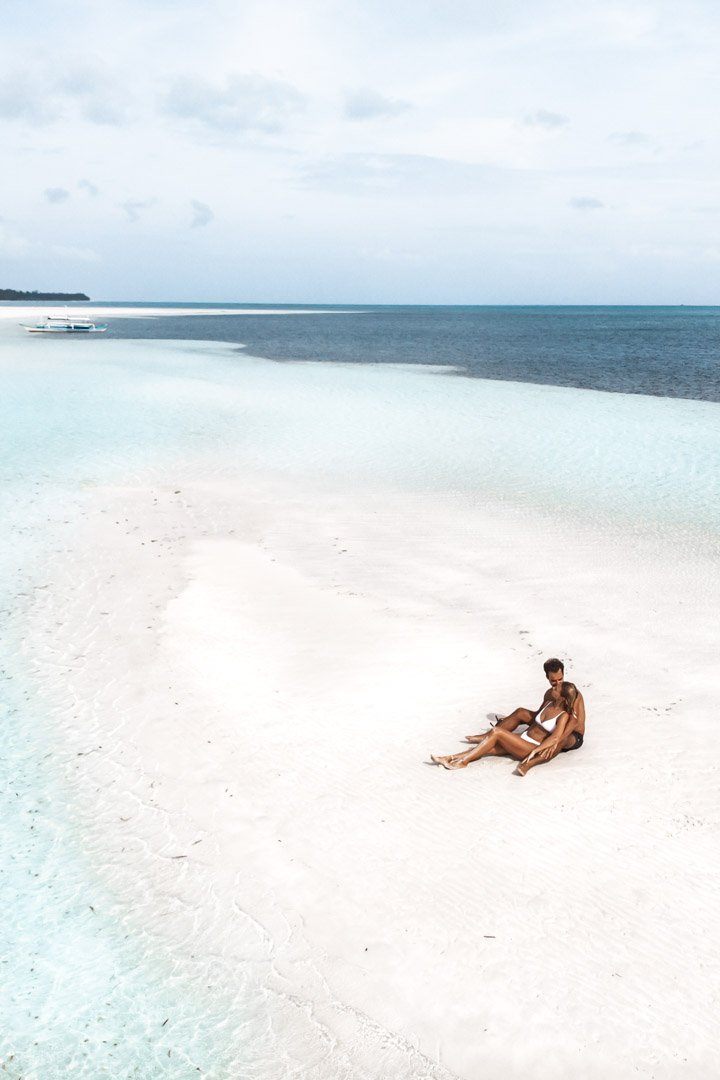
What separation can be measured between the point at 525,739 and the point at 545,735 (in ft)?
0.66

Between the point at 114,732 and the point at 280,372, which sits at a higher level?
the point at 280,372

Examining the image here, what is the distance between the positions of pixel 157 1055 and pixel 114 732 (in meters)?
3.82

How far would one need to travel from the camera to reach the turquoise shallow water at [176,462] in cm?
524

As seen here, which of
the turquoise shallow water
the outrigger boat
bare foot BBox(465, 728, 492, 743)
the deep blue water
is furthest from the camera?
the outrigger boat

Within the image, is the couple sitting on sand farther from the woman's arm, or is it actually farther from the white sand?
the white sand

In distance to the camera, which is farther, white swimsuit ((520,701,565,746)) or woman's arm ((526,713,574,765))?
white swimsuit ((520,701,565,746))

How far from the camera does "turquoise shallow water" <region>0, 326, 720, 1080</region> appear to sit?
5242 mm

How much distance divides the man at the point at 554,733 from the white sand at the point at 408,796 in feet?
0.51

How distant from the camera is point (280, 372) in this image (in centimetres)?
4128

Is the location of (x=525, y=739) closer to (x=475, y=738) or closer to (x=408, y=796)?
(x=475, y=738)

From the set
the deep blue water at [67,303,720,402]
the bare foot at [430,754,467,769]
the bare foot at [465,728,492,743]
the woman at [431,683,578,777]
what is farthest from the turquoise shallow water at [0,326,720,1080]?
the deep blue water at [67,303,720,402]

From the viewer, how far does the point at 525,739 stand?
7.83 meters

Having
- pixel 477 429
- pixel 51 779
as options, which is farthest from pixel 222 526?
pixel 477 429

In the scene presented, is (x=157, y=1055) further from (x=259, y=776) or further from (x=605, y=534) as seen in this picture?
(x=605, y=534)
